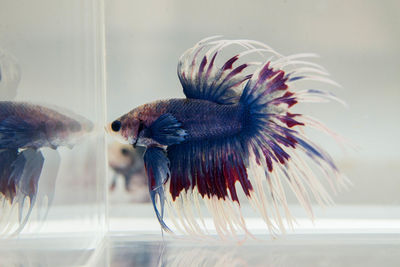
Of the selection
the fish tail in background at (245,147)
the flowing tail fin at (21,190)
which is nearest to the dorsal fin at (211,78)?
the fish tail in background at (245,147)

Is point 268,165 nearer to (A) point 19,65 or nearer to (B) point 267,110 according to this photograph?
(B) point 267,110

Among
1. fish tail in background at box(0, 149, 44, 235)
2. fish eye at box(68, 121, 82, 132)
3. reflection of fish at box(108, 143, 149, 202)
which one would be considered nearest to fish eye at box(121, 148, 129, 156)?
reflection of fish at box(108, 143, 149, 202)

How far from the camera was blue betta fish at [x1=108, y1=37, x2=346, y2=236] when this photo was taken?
1.00 metres

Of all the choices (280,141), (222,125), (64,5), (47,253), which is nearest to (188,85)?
(222,125)

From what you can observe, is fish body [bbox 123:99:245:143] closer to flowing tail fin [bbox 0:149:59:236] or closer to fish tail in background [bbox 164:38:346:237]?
fish tail in background [bbox 164:38:346:237]

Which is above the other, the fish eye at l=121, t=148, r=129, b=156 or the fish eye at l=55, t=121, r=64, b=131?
the fish eye at l=55, t=121, r=64, b=131

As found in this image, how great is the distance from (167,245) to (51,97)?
1.80ft

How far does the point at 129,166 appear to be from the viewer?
127 centimetres

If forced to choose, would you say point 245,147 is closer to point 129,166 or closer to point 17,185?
point 129,166

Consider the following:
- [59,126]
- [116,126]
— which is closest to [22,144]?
[59,126]

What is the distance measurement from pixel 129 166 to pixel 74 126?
0.86 feet

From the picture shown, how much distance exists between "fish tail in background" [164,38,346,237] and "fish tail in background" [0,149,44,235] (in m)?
0.35

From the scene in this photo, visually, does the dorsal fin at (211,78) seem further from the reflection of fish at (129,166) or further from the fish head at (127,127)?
the reflection of fish at (129,166)

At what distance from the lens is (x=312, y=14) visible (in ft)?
3.87
